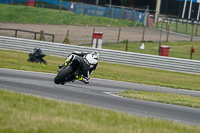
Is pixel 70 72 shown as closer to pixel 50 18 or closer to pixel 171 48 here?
pixel 171 48

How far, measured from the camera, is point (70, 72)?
10141 mm

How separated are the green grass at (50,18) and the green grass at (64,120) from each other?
3504cm

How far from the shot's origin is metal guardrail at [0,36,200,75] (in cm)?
2117

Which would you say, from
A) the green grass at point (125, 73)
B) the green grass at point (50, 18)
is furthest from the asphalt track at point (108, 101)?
the green grass at point (50, 18)

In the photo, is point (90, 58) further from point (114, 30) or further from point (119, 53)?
point (114, 30)

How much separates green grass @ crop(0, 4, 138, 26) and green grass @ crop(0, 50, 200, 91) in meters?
20.0

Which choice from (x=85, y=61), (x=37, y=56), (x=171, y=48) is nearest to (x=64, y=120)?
(x=85, y=61)

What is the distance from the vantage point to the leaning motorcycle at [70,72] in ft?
33.1

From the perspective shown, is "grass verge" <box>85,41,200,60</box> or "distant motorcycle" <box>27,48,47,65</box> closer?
"distant motorcycle" <box>27,48,47,65</box>

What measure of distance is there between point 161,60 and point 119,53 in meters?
2.63

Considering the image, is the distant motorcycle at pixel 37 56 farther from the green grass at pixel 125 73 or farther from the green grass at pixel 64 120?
the green grass at pixel 64 120

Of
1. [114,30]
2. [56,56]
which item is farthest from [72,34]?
[56,56]

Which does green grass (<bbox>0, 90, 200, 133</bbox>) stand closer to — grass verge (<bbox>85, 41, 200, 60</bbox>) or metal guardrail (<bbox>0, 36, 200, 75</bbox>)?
metal guardrail (<bbox>0, 36, 200, 75</bbox>)

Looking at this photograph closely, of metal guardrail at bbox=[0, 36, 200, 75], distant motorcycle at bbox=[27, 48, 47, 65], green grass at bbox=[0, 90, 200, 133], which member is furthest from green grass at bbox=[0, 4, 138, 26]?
green grass at bbox=[0, 90, 200, 133]
